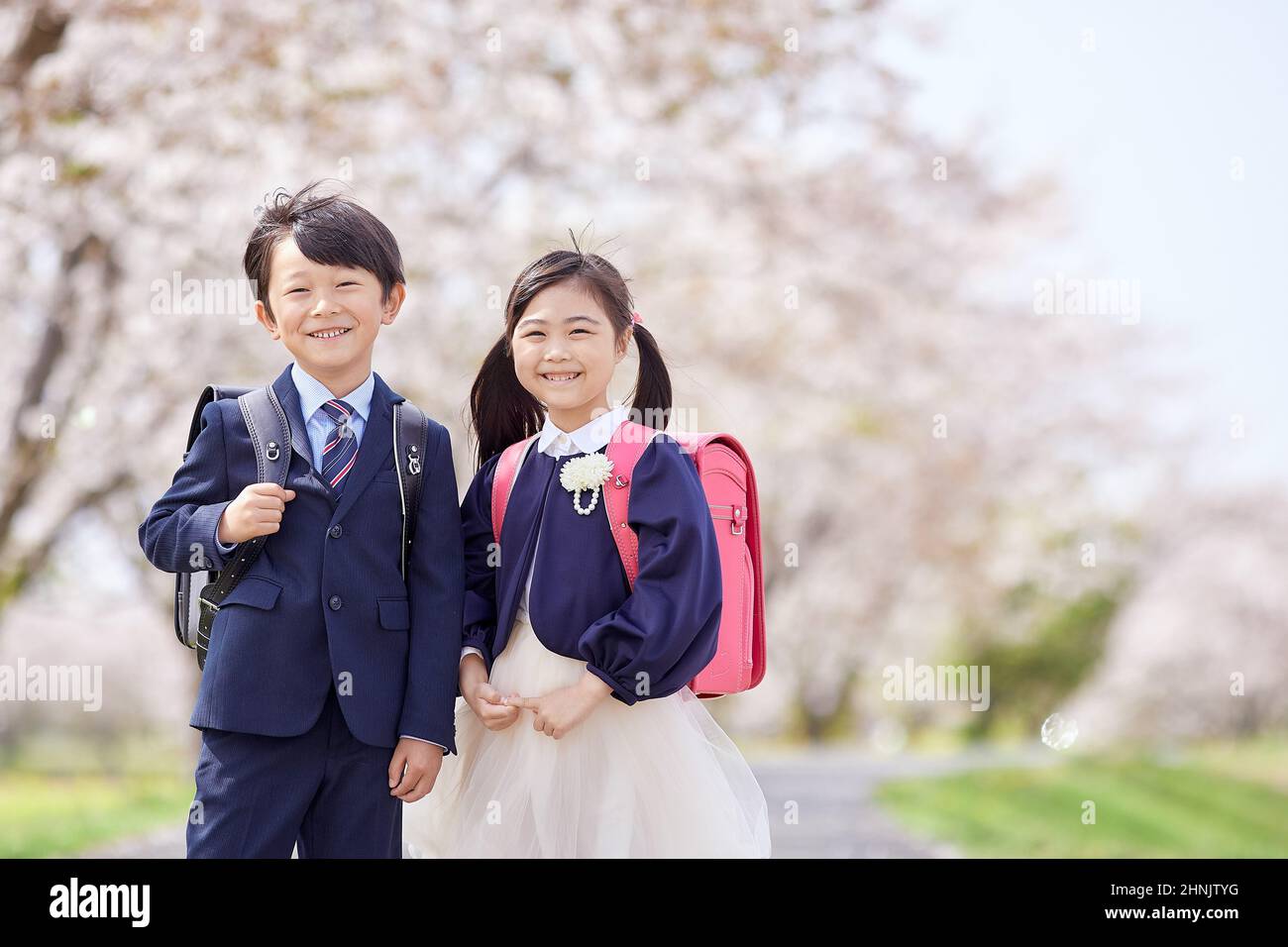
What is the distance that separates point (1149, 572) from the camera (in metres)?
17.8

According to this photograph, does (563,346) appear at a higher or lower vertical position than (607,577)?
higher

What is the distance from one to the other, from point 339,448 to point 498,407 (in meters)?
0.51

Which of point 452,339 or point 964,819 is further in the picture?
point 964,819

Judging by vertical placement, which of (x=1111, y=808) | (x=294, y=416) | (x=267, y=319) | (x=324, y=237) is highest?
(x=324, y=237)

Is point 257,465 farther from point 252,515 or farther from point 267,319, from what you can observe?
point 267,319

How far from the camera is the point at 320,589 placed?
7.89 ft

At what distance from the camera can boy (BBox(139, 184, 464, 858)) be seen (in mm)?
2348

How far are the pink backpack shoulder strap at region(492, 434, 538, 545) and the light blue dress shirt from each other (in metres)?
0.35

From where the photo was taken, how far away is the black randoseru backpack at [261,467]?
7.93ft

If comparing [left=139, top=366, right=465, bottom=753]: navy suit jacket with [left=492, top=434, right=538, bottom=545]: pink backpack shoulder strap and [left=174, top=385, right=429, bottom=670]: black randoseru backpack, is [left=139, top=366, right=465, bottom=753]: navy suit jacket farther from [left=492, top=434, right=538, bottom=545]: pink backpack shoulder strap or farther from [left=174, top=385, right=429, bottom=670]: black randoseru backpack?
[left=492, top=434, right=538, bottom=545]: pink backpack shoulder strap

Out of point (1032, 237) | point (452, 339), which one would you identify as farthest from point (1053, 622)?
point (452, 339)

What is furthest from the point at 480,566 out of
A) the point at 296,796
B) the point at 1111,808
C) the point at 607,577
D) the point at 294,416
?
the point at 1111,808
